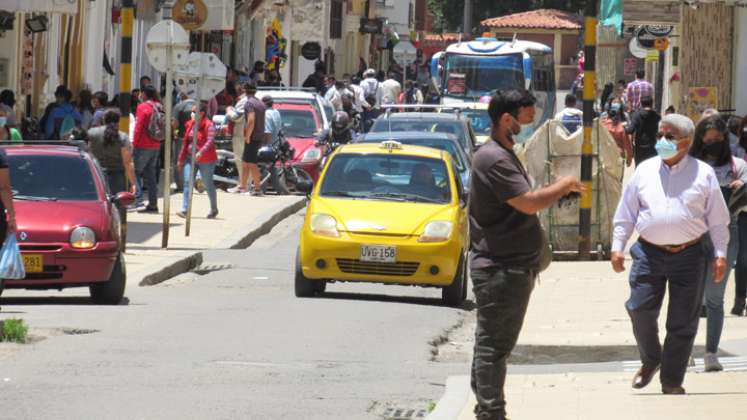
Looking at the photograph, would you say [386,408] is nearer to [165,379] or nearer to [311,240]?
[165,379]

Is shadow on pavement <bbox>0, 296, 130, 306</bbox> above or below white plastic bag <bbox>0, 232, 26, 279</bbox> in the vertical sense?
below

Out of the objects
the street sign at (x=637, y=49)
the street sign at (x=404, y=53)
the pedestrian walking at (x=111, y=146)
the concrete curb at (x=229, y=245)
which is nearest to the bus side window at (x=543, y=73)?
the street sign at (x=637, y=49)

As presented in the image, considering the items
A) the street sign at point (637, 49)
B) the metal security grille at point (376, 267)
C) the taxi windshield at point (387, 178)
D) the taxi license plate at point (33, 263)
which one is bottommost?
the metal security grille at point (376, 267)

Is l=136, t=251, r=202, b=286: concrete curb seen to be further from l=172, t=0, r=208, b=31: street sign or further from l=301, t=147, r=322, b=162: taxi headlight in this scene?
l=301, t=147, r=322, b=162: taxi headlight

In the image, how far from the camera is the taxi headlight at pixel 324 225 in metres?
17.4

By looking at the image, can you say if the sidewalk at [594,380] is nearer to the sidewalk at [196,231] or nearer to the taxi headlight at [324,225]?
the taxi headlight at [324,225]

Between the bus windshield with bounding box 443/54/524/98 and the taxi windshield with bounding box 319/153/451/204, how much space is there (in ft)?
100

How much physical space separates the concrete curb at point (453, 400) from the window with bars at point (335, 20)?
201 ft

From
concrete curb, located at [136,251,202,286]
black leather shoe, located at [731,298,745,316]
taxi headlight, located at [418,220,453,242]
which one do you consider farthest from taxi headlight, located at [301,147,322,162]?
black leather shoe, located at [731,298,745,316]

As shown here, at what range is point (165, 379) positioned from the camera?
449 inches

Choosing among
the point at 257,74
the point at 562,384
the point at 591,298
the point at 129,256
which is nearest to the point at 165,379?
the point at 562,384

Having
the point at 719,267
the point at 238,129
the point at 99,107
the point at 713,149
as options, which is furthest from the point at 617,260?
the point at 238,129

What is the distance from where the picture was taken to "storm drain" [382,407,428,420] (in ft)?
34.4

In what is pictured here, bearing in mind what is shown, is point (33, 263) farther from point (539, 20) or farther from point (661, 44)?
point (539, 20)
